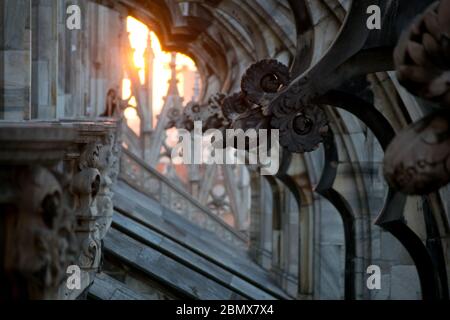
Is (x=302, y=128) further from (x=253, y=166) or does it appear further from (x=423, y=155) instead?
(x=253, y=166)

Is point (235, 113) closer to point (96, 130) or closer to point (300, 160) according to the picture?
point (96, 130)

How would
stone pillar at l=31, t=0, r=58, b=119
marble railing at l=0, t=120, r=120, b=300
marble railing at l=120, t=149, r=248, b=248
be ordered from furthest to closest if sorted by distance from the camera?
1. marble railing at l=120, t=149, r=248, b=248
2. stone pillar at l=31, t=0, r=58, b=119
3. marble railing at l=0, t=120, r=120, b=300

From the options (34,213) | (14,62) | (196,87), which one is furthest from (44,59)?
(196,87)

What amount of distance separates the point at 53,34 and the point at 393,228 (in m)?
3.61

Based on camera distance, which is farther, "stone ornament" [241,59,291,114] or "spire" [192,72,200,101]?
"spire" [192,72,200,101]

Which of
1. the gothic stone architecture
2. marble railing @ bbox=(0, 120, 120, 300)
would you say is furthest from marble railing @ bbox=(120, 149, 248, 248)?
marble railing @ bbox=(0, 120, 120, 300)

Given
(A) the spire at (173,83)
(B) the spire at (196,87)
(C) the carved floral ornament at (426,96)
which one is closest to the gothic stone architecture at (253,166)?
(C) the carved floral ornament at (426,96)

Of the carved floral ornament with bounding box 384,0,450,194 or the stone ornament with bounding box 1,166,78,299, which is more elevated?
the carved floral ornament with bounding box 384,0,450,194

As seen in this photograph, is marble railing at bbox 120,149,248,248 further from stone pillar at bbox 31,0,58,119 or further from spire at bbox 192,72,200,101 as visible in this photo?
spire at bbox 192,72,200,101

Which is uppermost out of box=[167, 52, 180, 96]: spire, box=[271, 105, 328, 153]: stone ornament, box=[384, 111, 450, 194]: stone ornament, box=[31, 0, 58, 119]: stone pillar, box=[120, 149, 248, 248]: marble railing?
box=[167, 52, 180, 96]: spire

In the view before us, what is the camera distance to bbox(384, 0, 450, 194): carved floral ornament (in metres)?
3.59

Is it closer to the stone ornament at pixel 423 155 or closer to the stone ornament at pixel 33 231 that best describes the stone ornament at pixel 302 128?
the stone ornament at pixel 423 155

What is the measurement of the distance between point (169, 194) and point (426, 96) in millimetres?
20599

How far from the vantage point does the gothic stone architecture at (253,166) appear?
3.61 meters
